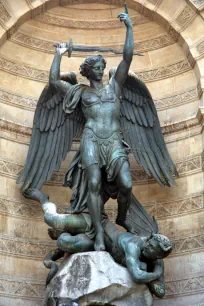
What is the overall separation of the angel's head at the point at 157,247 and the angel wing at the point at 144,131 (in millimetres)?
1477

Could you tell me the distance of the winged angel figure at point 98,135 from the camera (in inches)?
321

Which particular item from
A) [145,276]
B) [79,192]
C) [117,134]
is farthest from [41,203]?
[145,276]

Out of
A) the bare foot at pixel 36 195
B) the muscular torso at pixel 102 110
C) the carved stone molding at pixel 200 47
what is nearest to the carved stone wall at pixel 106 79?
the carved stone molding at pixel 200 47

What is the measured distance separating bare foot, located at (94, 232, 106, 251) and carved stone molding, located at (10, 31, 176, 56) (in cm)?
316

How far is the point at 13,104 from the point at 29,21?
115cm

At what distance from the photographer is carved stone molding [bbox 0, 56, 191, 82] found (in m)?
9.90

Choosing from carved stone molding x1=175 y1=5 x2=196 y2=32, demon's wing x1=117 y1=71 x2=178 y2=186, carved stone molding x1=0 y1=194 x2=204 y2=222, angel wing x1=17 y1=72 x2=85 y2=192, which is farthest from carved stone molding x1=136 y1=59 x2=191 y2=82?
carved stone molding x1=0 y1=194 x2=204 y2=222

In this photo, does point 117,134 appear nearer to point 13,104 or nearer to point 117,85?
point 117,85

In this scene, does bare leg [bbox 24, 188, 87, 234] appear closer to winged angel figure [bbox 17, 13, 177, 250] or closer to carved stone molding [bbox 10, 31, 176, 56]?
winged angel figure [bbox 17, 13, 177, 250]

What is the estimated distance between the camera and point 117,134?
834cm

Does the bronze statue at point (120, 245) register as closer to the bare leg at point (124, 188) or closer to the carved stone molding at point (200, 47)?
the bare leg at point (124, 188)

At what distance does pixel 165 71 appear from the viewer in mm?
10031

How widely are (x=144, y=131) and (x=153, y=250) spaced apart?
6.32ft

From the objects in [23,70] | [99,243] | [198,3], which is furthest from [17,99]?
[99,243]
